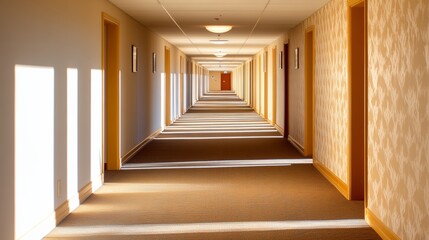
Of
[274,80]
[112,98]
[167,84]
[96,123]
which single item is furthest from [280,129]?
[96,123]

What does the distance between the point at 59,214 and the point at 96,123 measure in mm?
2085

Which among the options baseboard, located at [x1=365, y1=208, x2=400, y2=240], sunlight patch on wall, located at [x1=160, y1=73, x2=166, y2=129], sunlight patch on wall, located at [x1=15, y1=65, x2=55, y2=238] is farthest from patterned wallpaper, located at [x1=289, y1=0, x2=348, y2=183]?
sunlight patch on wall, located at [x1=160, y1=73, x2=166, y2=129]

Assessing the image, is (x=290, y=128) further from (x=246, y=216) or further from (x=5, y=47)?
(x=5, y=47)

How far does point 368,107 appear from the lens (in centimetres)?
575

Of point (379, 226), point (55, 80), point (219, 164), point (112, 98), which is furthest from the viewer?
point (219, 164)

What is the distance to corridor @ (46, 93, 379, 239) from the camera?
533 cm

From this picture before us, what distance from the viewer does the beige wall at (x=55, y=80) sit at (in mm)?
4289

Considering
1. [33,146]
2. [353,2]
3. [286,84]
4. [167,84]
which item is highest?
[353,2]

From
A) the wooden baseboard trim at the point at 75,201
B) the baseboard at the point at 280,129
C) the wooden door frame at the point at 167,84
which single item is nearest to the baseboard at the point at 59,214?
the wooden baseboard trim at the point at 75,201

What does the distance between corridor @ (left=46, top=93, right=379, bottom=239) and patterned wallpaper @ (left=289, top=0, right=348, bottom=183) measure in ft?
1.26

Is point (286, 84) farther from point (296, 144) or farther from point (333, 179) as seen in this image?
point (333, 179)

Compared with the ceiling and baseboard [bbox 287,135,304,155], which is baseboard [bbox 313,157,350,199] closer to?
baseboard [bbox 287,135,304,155]

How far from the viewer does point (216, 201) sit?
664 centimetres

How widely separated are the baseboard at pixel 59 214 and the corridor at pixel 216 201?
6cm
